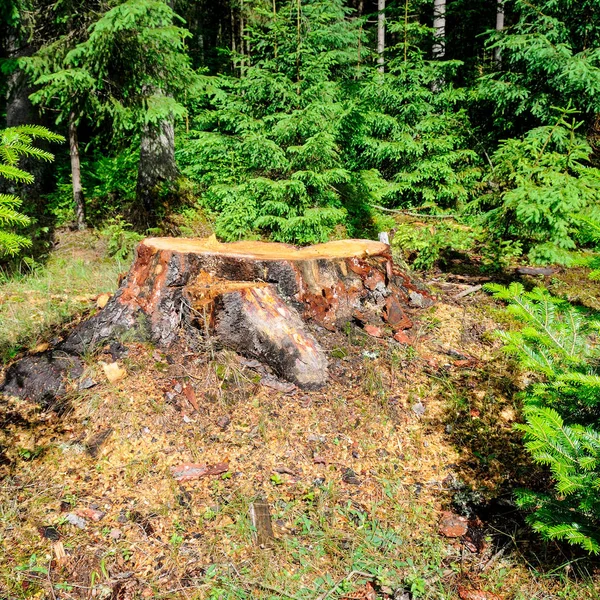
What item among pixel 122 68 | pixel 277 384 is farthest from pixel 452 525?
pixel 122 68

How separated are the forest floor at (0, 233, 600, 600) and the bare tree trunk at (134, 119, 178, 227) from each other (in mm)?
3824

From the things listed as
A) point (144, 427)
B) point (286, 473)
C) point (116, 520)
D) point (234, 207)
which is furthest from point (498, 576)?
point (234, 207)

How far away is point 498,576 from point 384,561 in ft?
2.21

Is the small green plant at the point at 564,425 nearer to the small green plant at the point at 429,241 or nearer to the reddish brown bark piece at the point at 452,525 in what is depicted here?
the reddish brown bark piece at the point at 452,525

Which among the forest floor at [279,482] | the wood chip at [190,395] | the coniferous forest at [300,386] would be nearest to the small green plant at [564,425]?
the coniferous forest at [300,386]

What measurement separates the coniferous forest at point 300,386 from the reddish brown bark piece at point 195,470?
1.2 inches

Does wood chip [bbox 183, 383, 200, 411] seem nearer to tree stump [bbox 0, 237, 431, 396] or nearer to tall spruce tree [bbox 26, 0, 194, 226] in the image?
tree stump [bbox 0, 237, 431, 396]

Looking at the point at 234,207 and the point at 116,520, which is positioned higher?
the point at 234,207

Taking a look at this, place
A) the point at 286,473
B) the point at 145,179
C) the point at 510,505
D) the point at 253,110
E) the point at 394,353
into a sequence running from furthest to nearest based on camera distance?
1. the point at 145,179
2. the point at 253,110
3. the point at 394,353
4. the point at 286,473
5. the point at 510,505

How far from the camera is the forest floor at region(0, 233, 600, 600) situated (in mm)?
2498

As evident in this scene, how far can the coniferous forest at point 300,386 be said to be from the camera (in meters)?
2.52

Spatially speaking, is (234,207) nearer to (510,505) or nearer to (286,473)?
(286,473)

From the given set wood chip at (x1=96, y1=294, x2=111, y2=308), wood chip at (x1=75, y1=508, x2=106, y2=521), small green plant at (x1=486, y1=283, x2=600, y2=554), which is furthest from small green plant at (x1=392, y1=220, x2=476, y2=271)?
wood chip at (x1=75, y1=508, x2=106, y2=521)

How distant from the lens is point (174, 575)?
2510 millimetres
